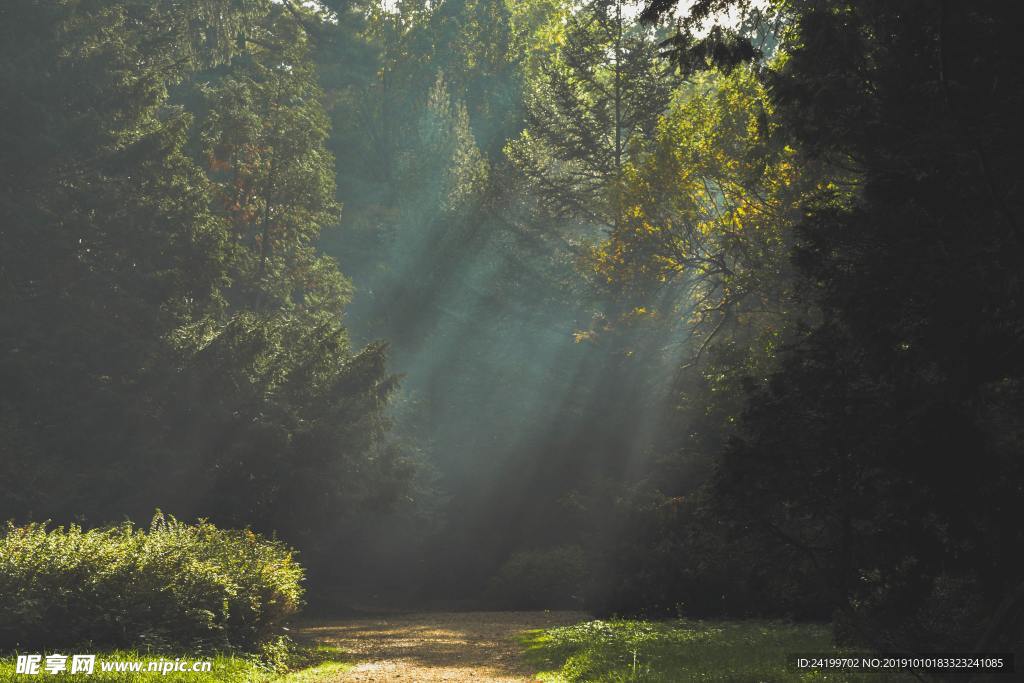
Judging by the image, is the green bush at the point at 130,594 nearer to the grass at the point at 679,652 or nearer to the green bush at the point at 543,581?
the grass at the point at 679,652

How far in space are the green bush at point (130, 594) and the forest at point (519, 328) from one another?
6 cm

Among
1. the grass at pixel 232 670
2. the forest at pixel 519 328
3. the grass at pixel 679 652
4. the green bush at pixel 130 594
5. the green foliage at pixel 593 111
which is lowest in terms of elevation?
the grass at pixel 679 652

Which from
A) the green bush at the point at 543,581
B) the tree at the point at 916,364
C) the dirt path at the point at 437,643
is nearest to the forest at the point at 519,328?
the tree at the point at 916,364

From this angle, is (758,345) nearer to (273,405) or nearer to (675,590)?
(675,590)

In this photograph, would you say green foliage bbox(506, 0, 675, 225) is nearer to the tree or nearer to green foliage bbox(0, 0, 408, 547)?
green foliage bbox(0, 0, 408, 547)

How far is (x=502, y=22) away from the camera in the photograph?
5322 cm

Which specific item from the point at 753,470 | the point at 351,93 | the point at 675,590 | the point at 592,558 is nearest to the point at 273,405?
the point at 592,558

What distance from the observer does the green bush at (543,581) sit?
28.5 meters

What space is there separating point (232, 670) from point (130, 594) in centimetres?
214

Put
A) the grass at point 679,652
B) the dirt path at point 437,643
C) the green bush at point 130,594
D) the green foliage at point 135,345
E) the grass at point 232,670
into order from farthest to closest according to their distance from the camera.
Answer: the green foliage at point 135,345, the dirt path at point 437,643, the green bush at point 130,594, the grass at point 679,652, the grass at point 232,670

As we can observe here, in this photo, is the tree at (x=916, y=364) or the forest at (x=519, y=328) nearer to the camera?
the tree at (x=916, y=364)

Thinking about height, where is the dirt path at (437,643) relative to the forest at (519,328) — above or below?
below

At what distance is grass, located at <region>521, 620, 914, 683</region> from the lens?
10711 millimetres

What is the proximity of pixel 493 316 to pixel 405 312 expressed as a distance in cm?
478
